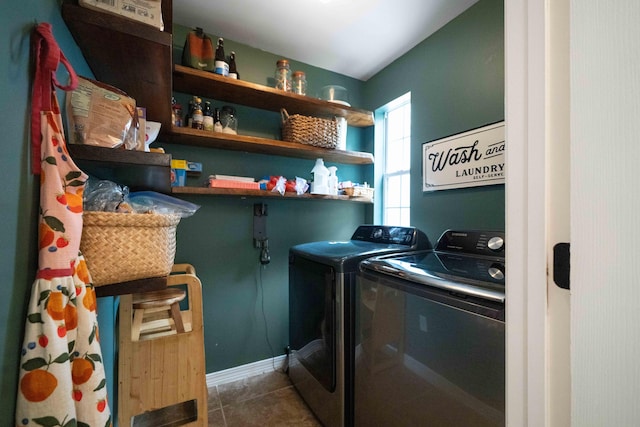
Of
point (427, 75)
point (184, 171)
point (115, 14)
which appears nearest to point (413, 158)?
point (427, 75)

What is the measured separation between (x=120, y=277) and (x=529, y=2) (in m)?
1.22

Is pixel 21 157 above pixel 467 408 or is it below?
above

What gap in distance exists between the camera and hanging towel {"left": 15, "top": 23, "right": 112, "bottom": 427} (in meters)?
0.53

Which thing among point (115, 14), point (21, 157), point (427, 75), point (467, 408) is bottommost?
point (467, 408)

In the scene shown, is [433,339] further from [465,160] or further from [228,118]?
[228,118]

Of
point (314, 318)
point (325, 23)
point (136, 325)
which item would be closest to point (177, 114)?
point (325, 23)

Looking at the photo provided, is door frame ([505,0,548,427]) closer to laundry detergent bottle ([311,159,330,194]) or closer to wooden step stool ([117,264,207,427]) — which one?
wooden step stool ([117,264,207,427])

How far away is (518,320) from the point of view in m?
0.56

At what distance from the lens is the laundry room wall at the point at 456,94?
1501 mm

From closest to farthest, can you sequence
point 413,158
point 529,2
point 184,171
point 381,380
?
point 529,2 → point 381,380 → point 184,171 → point 413,158

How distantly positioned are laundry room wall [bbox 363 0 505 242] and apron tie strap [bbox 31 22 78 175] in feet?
6.17

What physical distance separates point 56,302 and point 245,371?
5.87 ft

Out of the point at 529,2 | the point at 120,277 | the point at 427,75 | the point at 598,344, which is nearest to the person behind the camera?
the point at 598,344

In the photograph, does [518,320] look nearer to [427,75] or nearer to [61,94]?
[61,94]
